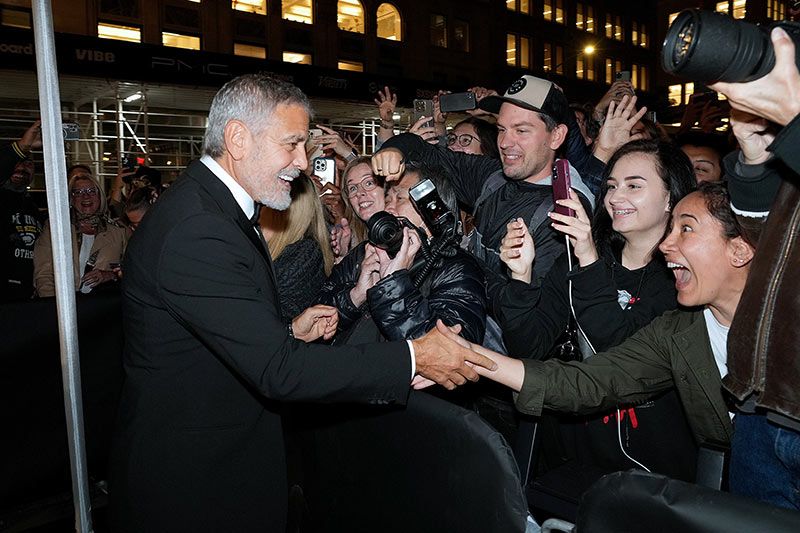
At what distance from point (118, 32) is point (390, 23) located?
1169 cm

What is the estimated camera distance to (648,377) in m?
2.35

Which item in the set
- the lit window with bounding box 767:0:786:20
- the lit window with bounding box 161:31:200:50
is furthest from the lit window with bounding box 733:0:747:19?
the lit window with bounding box 161:31:200:50

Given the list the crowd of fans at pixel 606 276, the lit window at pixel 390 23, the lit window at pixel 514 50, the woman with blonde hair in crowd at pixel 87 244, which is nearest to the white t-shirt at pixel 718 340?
the crowd of fans at pixel 606 276

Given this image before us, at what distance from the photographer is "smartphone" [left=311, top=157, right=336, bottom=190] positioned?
5.10 m

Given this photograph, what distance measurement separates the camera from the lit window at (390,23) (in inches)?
1053

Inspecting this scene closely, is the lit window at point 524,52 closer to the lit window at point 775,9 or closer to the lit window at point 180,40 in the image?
the lit window at point 775,9

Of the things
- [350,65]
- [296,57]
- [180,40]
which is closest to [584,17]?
[350,65]

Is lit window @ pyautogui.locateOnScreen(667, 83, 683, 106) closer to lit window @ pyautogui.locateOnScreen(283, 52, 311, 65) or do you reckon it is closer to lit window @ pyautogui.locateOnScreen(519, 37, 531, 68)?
lit window @ pyautogui.locateOnScreen(519, 37, 531, 68)

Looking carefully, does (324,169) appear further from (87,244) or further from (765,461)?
(765,461)

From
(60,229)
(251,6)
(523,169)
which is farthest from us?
(251,6)

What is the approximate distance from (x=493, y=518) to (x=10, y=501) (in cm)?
279

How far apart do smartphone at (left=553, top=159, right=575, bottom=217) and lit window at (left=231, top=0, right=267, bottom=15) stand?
72.4ft

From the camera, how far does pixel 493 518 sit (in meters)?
1.56

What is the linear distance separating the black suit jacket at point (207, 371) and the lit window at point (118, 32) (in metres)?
19.7
